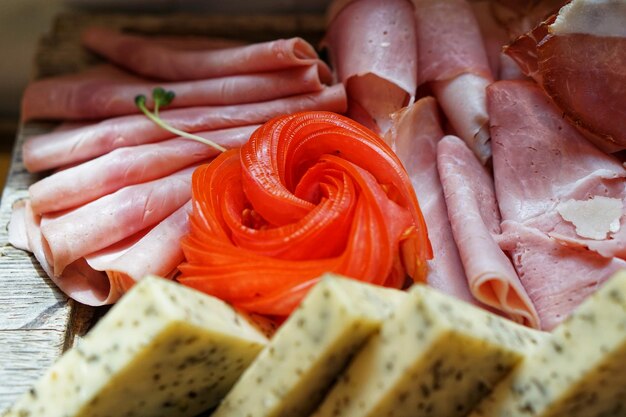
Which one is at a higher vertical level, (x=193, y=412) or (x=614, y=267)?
(x=614, y=267)

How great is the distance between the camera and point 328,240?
168 centimetres

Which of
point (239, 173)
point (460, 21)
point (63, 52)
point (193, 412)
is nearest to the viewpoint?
point (193, 412)

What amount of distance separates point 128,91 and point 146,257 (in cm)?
66

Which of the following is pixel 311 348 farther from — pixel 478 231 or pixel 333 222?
pixel 478 231

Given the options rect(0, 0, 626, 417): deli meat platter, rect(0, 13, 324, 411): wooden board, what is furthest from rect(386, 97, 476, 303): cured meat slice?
rect(0, 13, 324, 411): wooden board

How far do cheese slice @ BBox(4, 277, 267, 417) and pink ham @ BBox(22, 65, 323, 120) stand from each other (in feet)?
2.81

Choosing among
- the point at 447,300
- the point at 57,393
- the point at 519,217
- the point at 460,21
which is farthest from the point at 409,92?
the point at 57,393

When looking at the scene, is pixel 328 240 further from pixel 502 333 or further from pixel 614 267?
pixel 614 267

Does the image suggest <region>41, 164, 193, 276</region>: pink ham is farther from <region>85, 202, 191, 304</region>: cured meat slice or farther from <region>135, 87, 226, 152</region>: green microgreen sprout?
<region>135, 87, 226, 152</region>: green microgreen sprout

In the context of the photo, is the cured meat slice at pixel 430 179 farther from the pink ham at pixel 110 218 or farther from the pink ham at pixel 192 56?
the pink ham at pixel 110 218

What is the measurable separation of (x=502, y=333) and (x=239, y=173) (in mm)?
793

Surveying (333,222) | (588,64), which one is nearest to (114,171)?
(333,222)

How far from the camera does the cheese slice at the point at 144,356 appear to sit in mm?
1354

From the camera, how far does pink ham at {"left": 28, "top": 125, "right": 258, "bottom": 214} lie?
6.59 feet
